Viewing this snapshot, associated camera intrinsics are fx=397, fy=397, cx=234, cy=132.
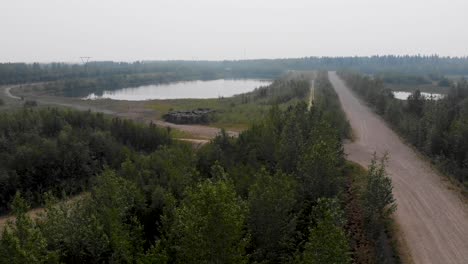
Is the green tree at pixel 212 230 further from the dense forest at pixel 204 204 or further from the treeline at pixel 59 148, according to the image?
the treeline at pixel 59 148

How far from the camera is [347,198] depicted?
3219 cm

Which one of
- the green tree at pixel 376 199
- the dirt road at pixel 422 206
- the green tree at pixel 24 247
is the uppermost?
the green tree at pixel 24 247

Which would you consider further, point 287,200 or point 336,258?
point 287,200

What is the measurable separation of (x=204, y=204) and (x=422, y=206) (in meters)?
21.6

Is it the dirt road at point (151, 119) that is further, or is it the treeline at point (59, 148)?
the dirt road at point (151, 119)

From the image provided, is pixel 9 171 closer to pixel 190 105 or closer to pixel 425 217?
pixel 425 217

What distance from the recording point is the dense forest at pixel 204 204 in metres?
16.0

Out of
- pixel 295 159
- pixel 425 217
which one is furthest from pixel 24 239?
pixel 425 217

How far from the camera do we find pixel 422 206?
3050cm

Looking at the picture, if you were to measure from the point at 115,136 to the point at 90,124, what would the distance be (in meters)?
5.24

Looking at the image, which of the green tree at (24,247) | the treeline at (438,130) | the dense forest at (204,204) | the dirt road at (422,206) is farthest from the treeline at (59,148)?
the treeline at (438,130)

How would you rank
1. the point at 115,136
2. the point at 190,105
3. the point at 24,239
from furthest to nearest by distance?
the point at 190,105
the point at 115,136
the point at 24,239

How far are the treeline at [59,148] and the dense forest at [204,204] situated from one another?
6.6 inches

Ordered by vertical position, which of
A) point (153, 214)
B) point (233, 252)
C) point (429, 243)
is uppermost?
point (233, 252)
